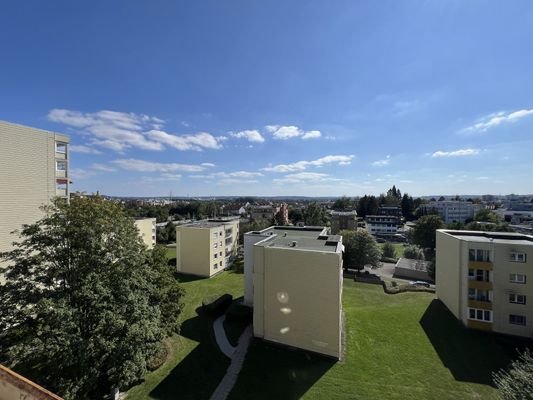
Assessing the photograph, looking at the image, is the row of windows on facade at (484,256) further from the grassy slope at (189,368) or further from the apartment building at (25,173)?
the apartment building at (25,173)

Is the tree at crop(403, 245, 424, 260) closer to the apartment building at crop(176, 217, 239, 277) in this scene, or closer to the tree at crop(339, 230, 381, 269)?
the tree at crop(339, 230, 381, 269)

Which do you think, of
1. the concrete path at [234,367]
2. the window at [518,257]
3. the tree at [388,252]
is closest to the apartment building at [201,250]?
the concrete path at [234,367]

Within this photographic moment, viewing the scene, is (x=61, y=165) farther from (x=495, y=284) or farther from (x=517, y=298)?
(x=517, y=298)

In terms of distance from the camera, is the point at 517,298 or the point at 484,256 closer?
the point at 517,298

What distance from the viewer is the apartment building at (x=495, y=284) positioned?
68.2 feet

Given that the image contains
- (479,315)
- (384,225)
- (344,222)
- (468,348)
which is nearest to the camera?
(468,348)

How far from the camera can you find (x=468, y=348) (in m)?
19.7

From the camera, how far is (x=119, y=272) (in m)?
14.5

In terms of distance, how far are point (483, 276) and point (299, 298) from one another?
1695 centimetres

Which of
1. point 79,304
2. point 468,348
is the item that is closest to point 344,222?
point 468,348

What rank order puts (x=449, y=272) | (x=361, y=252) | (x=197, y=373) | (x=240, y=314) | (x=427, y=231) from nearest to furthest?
1. (x=197, y=373)
2. (x=240, y=314)
3. (x=449, y=272)
4. (x=361, y=252)
5. (x=427, y=231)

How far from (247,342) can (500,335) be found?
69.4ft

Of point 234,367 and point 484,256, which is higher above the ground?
point 484,256

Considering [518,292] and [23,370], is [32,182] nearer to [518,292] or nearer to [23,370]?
[23,370]
